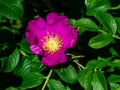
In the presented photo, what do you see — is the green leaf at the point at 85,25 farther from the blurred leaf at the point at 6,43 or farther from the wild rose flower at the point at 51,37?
the blurred leaf at the point at 6,43

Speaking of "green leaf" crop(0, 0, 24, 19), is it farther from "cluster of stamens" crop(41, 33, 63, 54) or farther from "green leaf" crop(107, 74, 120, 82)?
"green leaf" crop(107, 74, 120, 82)

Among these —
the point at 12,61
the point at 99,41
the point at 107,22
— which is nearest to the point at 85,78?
the point at 99,41

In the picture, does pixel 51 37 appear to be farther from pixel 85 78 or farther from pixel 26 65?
pixel 85 78

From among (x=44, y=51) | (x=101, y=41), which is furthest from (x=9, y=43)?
(x=101, y=41)

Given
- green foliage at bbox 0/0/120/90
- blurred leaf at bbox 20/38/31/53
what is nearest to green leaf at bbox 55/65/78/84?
green foliage at bbox 0/0/120/90

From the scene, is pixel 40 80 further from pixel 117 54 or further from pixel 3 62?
pixel 117 54
